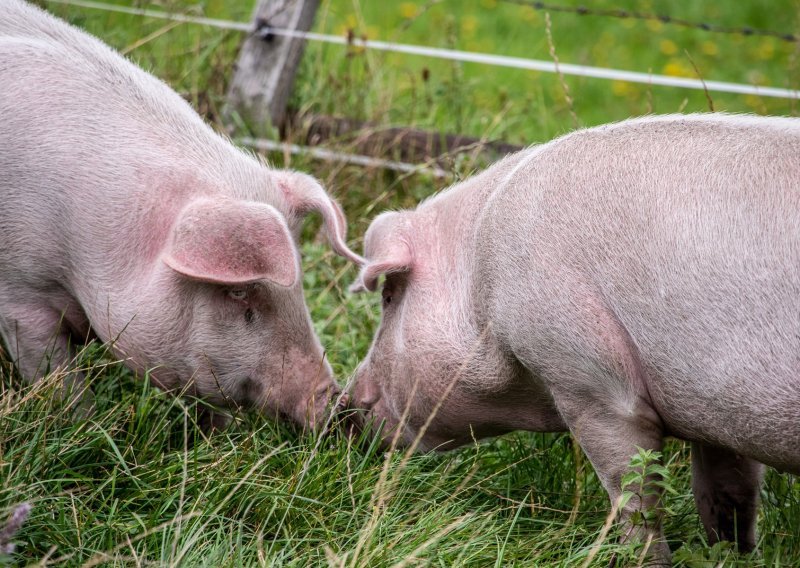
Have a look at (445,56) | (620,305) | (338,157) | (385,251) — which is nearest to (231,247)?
(385,251)

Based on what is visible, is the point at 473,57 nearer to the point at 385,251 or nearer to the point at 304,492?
the point at 385,251

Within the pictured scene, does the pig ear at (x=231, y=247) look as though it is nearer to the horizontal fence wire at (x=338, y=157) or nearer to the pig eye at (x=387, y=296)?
the pig eye at (x=387, y=296)

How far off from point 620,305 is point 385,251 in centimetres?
100

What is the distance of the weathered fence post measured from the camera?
6363 mm

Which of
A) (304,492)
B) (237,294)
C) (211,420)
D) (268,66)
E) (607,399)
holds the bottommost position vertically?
(211,420)

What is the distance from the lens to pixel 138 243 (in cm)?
379

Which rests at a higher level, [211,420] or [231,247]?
[231,247]

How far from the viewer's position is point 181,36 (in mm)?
7047

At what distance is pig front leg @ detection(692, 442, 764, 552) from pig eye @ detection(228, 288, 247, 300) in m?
1.68

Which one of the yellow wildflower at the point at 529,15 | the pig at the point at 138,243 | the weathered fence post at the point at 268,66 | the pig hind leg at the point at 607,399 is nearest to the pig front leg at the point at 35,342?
the pig at the point at 138,243

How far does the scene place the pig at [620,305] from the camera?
303 cm

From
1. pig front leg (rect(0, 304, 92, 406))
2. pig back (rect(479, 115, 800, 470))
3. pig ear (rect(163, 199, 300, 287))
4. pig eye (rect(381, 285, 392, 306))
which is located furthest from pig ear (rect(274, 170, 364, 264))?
pig front leg (rect(0, 304, 92, 406))

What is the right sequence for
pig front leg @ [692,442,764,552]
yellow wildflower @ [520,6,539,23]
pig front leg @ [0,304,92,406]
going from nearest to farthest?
1. pig front leg @ [692,442,764,552]
2. pig front leg @ [0,304,92,406]
3. yellow wildflower @ [520,6,539,23]

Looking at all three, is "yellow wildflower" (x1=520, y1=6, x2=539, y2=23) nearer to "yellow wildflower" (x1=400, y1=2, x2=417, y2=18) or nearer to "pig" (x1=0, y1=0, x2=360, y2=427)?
"yellow wildflower" (x1=400, y1=2, x2=417, y2=18)
